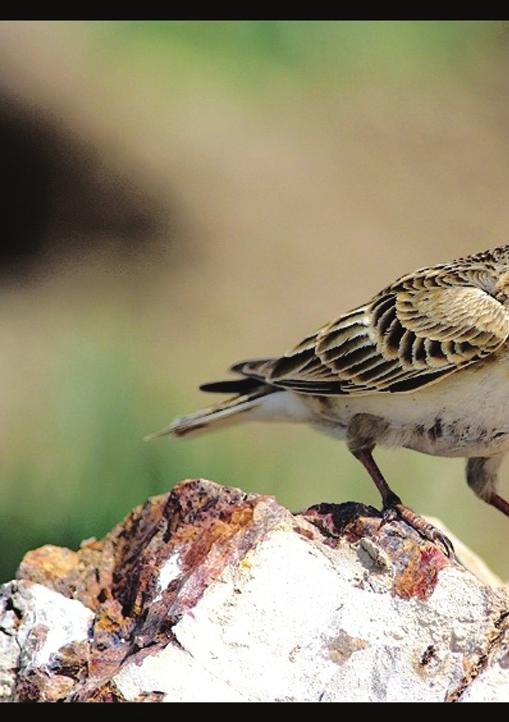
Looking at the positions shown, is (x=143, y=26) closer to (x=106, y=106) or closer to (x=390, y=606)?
(x=106, y=106)

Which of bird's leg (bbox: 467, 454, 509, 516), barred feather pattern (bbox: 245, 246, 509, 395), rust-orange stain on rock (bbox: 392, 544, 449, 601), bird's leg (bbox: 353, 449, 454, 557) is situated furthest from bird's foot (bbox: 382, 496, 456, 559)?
bird's leg (bbox: 467, 454, 509, 516)

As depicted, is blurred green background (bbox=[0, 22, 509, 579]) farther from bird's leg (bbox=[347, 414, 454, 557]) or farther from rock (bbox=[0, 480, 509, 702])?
rock (bbox=[0, 480, 509, 702])

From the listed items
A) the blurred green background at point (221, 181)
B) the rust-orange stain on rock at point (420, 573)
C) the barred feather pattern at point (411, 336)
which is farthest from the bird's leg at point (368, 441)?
the blurred green background at point (221, 181)

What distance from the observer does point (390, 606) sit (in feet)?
15.2

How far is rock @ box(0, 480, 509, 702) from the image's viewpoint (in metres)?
4.41

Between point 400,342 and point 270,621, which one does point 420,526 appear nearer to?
point 270,621

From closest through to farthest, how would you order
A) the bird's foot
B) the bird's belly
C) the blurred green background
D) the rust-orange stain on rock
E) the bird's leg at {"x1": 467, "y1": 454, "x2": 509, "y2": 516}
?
the rust-orange stain on rock
the bird's foot
the bird's belly
the bird's leg at {"x1": 467, "y1": 454, "x2": 509, "y2": 516}
the blurred green background

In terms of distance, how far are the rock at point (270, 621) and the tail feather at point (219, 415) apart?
4.30 ft

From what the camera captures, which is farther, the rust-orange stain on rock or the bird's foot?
the bird's foot

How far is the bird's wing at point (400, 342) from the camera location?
566 centimetres

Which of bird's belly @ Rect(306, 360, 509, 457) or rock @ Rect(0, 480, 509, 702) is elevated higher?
bird's belly @ Rect(306, 360, 509, 457)

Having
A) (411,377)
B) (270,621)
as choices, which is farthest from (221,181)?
(270,621)

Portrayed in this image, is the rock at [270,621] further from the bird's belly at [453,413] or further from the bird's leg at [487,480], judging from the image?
the bird's leg at [487,480]

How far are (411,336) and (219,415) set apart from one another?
1047 mm
